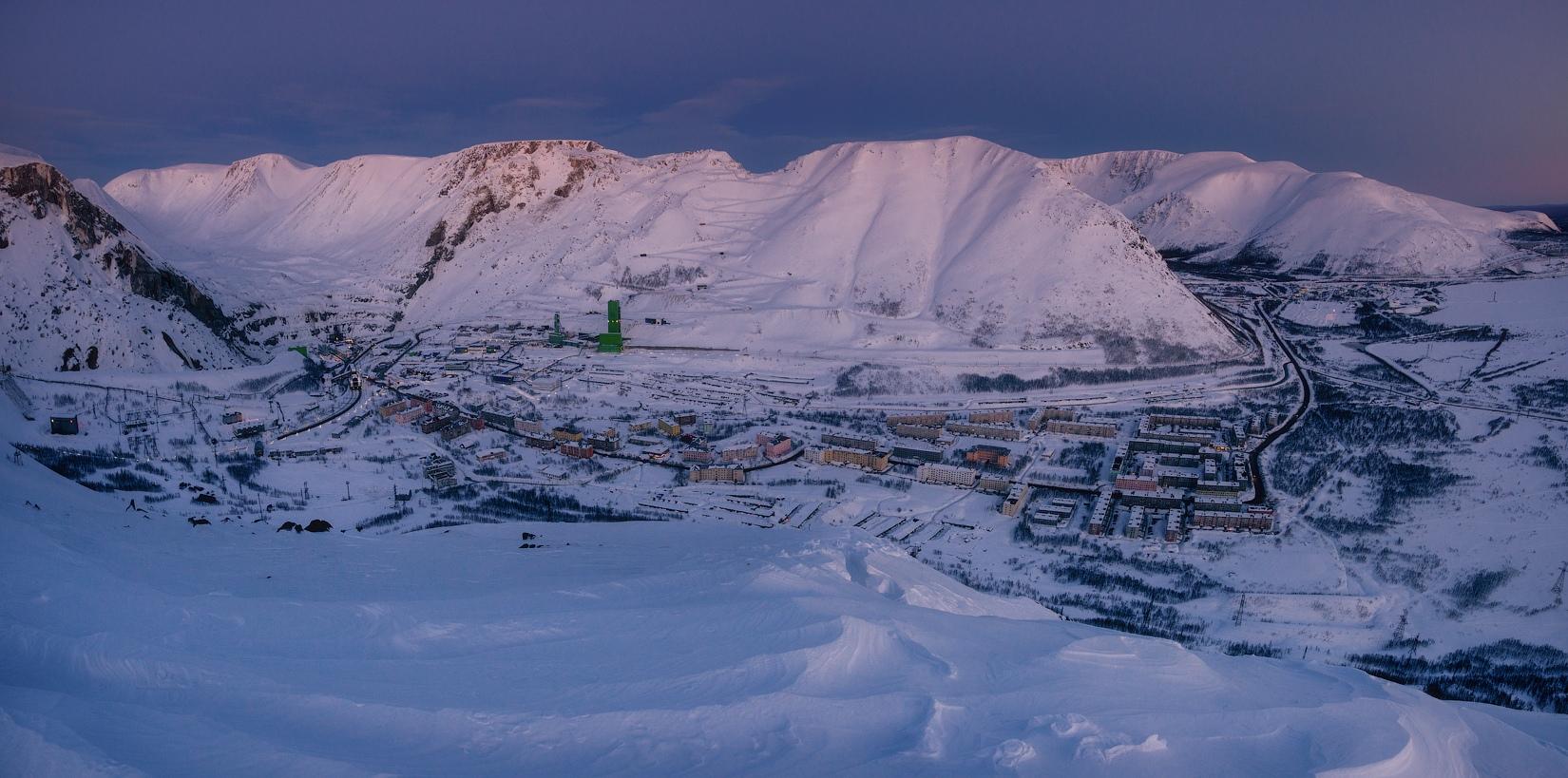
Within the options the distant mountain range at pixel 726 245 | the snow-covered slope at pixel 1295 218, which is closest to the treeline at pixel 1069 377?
the distant mountain range at pixel 726 245

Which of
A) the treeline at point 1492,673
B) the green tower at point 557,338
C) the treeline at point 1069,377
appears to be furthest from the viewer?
the green tower at point 557,338

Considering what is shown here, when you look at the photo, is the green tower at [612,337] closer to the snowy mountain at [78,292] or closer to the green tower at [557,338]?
the green tower at [557,338]

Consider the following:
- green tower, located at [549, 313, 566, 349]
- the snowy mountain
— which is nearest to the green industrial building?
green tower, located at [549, 313, 566, 349]

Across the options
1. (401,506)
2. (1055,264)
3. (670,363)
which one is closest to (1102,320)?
(1055,264)

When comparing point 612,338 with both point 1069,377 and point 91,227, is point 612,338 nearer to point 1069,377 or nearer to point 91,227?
point 1069,377

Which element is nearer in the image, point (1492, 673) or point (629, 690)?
point (629, 690)

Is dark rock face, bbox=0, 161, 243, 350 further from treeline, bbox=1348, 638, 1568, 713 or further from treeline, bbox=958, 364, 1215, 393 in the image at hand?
treeline, bbox=1348, 638, 1568, 713

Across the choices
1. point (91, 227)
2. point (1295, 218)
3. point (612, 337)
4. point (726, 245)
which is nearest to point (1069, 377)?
point (612, 337)
